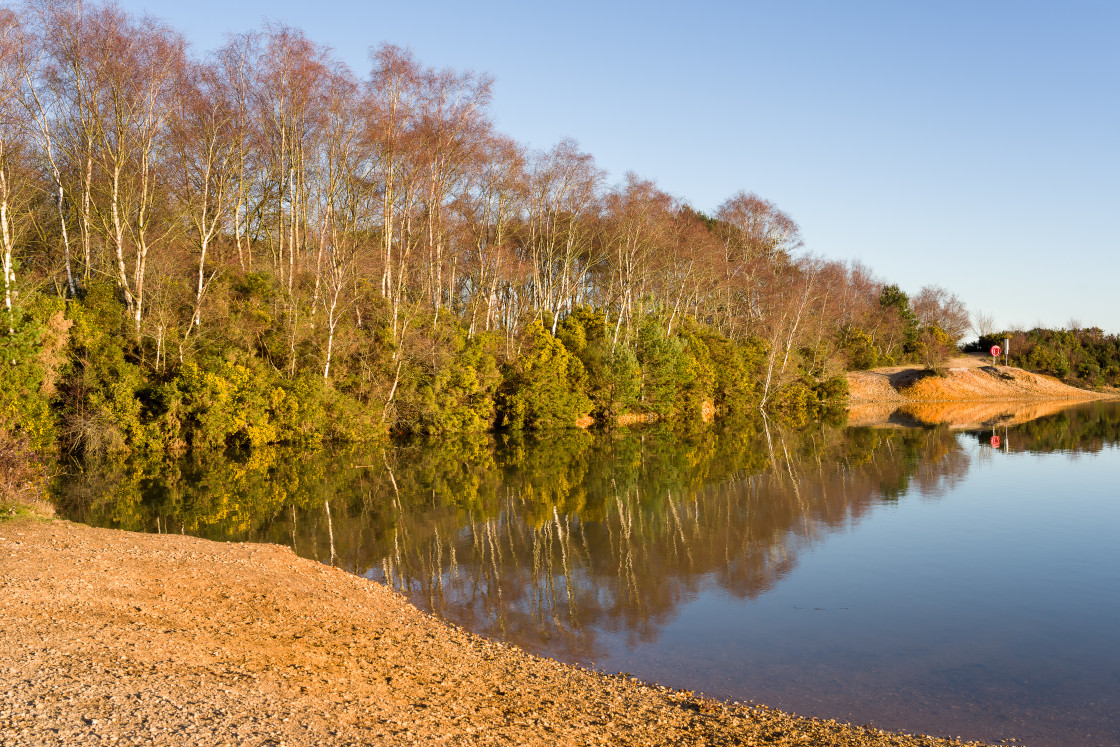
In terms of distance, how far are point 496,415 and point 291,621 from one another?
105 feet

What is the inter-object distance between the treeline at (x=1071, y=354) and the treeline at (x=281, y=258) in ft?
141

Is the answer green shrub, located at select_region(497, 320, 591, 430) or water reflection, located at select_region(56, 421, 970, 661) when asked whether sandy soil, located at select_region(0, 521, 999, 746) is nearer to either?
water reflection, located at select_region(56, 421, 970, 661)

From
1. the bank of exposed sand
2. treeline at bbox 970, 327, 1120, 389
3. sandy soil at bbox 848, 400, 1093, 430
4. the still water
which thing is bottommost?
the still water

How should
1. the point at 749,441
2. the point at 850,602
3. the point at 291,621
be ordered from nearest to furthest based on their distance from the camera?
the point at 291,621 < the point at 850,602 < the point at 749,441

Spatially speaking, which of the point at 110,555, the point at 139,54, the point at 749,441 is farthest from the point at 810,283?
the point at 110,555

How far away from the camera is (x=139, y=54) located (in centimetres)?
2814

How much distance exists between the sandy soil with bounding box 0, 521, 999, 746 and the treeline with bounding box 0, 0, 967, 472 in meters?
12.5

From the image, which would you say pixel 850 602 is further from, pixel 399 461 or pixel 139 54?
pixel 139 54

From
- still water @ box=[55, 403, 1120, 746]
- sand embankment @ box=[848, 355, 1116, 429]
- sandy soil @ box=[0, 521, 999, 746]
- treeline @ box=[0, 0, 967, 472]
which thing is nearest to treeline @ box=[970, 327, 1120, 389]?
sand embankment @ box=[848, 355, 1116, 429]

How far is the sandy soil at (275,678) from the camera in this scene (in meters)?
6.29

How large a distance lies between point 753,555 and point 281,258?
2502 cm

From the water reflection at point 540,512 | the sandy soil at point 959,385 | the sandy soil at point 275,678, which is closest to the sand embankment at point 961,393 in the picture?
the sandy soil at point 959,385

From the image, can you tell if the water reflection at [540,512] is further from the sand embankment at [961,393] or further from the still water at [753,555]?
the sand embankment at [961,393]

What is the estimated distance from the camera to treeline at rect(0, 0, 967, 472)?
89.7 ft
